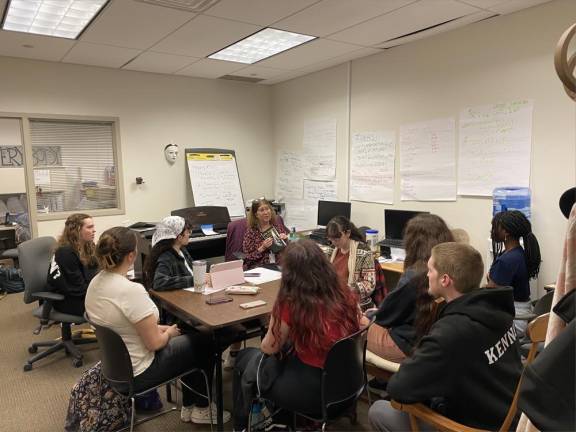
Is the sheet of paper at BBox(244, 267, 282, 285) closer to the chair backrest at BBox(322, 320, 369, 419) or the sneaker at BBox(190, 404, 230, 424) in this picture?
the sneaker at BBox(190, 404, 230, 424)

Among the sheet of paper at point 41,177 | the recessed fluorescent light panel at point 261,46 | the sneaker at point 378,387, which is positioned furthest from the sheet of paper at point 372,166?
the sheet of paper at point 41,177

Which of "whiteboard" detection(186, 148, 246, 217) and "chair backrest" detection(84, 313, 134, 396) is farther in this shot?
"whiteboard" detection(186, 148, 246, 217)

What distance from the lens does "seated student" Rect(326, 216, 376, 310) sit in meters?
2.70

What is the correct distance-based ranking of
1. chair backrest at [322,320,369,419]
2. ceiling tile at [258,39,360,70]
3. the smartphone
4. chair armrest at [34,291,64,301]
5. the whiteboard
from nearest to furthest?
chair backrest at [322,320,369,419] < the smartphone < chair armrest at [34,291,64,301] < ceiling tile at [258,39,360,70] < the whiteboard

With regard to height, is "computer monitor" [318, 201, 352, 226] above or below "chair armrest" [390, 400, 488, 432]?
above

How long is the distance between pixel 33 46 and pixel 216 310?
11.2ft

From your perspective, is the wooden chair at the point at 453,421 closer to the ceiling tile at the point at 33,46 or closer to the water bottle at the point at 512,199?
the water bottle at the point at 512,199

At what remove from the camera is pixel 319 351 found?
1.76 metres

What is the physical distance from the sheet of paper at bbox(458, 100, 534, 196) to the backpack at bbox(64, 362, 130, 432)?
3174 millimetres

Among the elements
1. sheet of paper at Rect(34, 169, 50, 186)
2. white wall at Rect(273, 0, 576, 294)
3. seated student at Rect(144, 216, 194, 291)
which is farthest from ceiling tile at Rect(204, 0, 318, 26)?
sheet of paper at Rect(34, 169, 50, 186)

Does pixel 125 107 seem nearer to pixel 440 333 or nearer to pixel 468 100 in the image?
pixel 468 100

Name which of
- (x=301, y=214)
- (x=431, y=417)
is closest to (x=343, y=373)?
(x=431, y=417)

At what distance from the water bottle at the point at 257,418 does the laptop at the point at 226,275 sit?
0.72 meters

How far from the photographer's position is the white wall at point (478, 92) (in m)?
3.11
